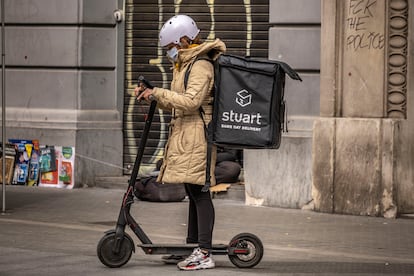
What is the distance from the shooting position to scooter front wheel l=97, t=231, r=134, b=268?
8.62 meters

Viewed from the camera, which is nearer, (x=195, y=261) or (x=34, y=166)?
(x=195, y=261)

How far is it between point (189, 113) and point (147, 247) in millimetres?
1029

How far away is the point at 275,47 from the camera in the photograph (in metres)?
13.3

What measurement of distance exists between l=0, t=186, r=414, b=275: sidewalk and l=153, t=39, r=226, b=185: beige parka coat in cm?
109

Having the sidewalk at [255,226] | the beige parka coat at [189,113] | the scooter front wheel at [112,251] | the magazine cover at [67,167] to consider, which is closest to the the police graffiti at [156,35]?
the magazine cover at [67,167]

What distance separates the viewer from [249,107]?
8508mm

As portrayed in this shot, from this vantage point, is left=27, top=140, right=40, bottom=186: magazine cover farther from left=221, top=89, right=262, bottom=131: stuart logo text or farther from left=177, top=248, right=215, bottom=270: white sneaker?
left=221, top=89, right=262, bottom=131: stuart logo text

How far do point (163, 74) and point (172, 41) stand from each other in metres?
6.26

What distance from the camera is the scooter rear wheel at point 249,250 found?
867cm

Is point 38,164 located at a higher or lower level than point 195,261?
higher

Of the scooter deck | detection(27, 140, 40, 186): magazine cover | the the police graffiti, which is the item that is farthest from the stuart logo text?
detection(27, 140, 40, 186): magazine cover

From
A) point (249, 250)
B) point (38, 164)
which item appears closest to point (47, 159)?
point (38, 164)

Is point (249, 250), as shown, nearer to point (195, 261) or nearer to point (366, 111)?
point (195, 261)

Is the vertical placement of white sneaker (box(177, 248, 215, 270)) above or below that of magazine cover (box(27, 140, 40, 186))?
below
